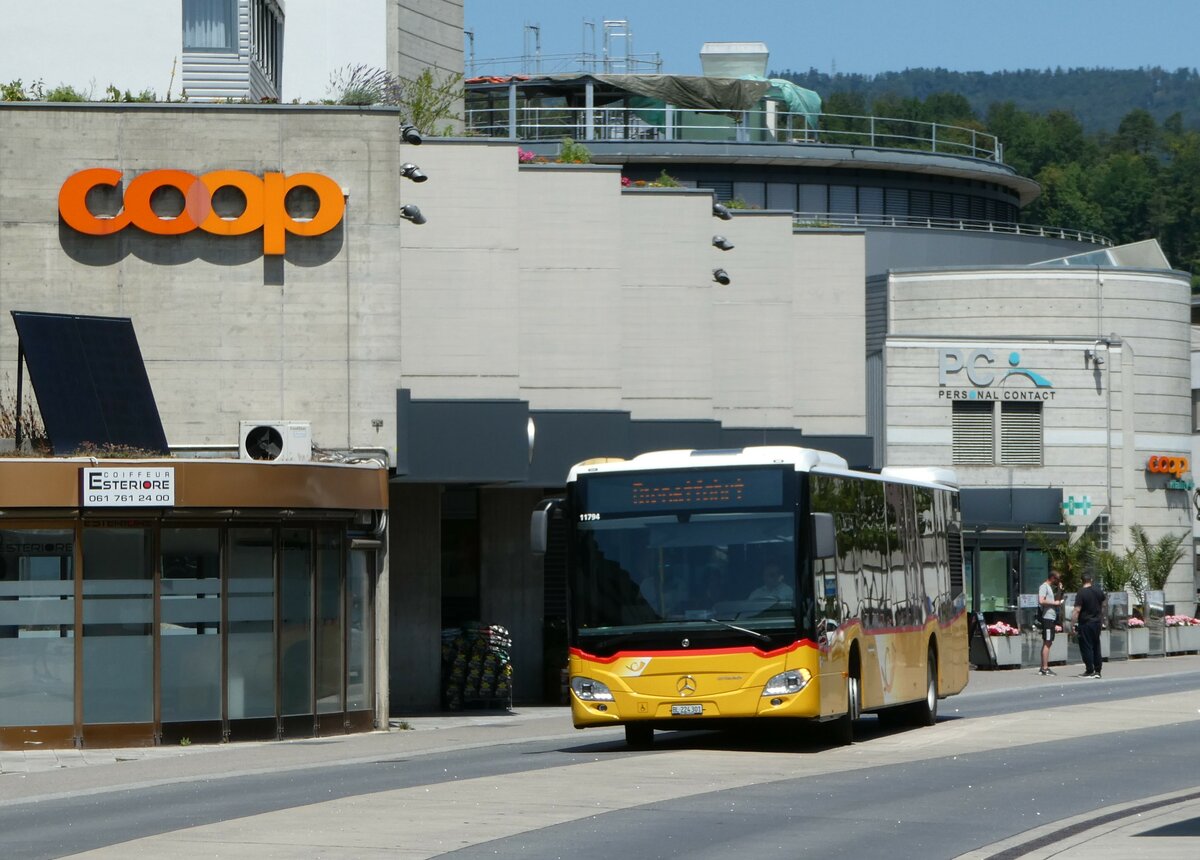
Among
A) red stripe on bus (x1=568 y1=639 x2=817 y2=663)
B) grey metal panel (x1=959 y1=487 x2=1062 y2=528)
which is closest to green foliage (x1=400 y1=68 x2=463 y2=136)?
red stripe on bus (x1=568 y1=639 x2=817 y2=663)

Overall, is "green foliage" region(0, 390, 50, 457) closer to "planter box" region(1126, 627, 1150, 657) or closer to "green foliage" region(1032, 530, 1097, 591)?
"planter box" region(1126, 627, 1150, 657)

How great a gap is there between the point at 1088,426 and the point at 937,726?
126 feet

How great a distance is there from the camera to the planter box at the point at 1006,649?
136 ft

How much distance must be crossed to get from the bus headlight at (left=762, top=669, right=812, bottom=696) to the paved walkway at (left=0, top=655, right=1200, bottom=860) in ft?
12.8

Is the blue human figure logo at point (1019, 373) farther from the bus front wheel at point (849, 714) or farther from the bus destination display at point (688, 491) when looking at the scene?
the bus destination display at point (688, 491)

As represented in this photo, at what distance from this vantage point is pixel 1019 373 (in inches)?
2376

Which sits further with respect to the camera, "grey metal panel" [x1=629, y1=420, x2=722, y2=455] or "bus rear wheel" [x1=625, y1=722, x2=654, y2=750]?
"grey metal panel" [x1=629, y1=420, x2=722, y2=455]

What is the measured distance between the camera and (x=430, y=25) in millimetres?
40719

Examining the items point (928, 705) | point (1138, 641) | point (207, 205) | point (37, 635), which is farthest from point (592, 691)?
point (1138, 641)

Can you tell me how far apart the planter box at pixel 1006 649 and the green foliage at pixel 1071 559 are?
1493 centimetres

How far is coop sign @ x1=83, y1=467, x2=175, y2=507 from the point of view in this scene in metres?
22.8

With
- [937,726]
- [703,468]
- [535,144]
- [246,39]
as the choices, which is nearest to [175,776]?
[703,468]

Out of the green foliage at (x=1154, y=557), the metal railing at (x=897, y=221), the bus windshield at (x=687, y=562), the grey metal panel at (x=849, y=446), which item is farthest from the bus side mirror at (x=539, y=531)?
the metal railing at (x=897, y=221)

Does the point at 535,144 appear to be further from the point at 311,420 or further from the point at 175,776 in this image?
the point at 175,776
